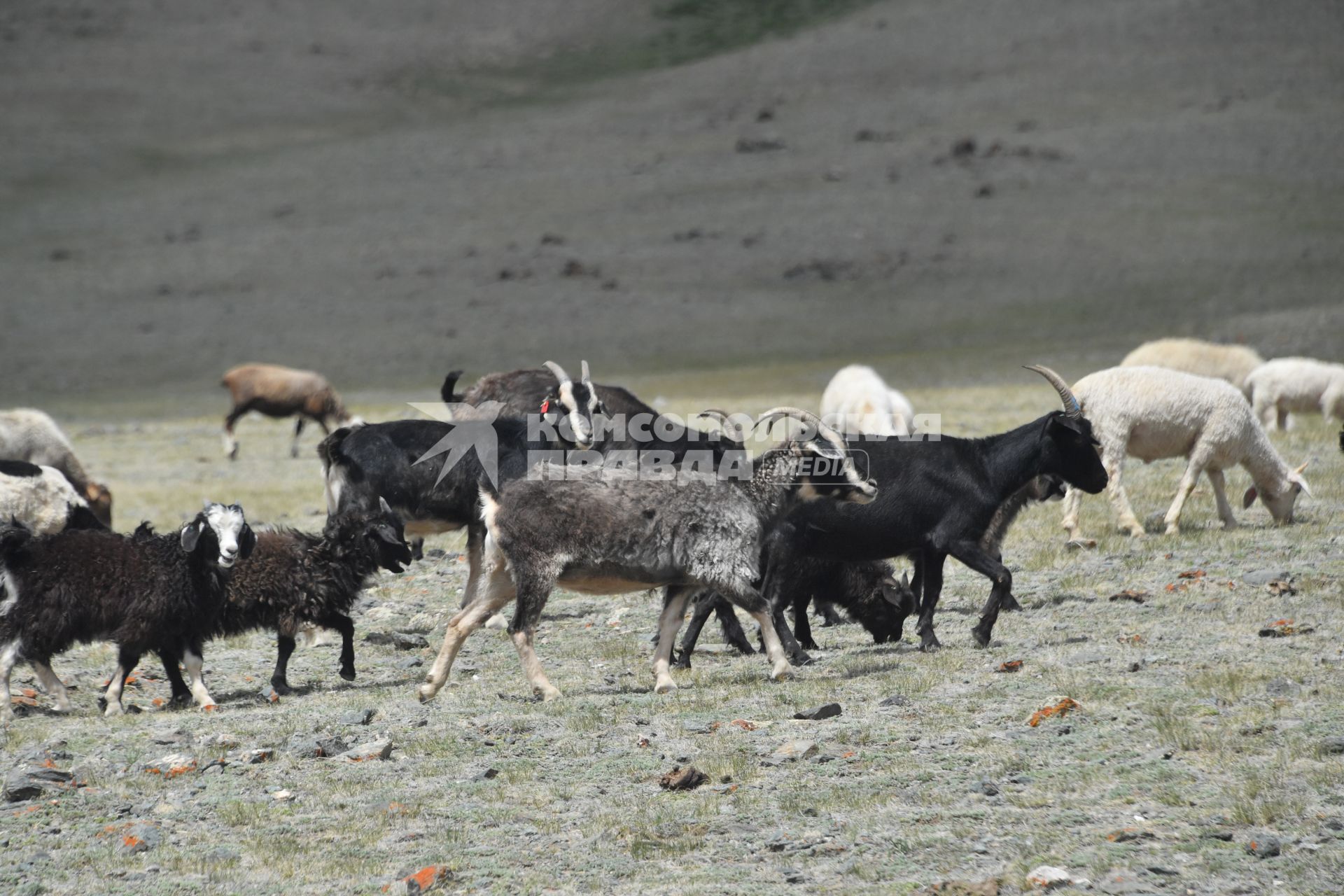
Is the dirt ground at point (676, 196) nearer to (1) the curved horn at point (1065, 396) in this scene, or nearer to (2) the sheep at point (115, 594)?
(1) the curved horn at point (1065, 396)

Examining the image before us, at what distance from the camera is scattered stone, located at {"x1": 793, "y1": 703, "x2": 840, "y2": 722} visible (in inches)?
331

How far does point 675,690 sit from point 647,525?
1043 mm

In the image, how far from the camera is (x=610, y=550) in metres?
9.55

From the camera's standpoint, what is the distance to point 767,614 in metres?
9.57

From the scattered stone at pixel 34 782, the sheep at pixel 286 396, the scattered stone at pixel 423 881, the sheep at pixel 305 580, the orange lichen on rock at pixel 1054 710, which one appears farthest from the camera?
the sheep at pixel 286 396

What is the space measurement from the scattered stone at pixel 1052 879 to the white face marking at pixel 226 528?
567cm

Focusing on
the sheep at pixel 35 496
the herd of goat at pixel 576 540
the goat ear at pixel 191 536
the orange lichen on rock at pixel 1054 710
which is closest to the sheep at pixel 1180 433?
the herd of goat at pixel 576 540

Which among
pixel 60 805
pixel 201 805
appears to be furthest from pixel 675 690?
pixel 60 805

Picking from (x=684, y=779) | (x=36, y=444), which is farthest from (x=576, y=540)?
(x=36, y=444)

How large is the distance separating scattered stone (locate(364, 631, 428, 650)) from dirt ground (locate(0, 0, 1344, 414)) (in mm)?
26988

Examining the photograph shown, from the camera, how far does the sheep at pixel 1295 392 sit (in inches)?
912

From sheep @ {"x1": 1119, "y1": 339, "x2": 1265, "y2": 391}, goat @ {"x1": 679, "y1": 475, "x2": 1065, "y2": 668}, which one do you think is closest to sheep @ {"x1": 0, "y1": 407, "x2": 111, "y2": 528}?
goat @ {"x1": 679, "y1": 475, "x2": 1065, "y2": 668}

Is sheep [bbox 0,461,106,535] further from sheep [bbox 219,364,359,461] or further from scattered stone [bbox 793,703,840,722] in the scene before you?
sheep [bbox 219,364,359,461]

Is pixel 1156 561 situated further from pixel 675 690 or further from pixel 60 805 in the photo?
pixel 60 805
